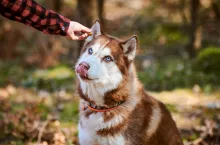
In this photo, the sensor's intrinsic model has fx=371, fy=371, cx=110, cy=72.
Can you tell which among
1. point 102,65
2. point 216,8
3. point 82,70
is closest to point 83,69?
point 82,70

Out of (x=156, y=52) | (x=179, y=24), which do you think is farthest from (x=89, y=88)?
(x=179, y=24)

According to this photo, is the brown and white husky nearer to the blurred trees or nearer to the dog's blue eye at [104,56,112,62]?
the dog's blue eye at [104,56,112,62]

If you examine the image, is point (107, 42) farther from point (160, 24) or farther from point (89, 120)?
point (160, 24)

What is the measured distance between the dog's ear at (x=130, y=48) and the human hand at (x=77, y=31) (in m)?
0.41

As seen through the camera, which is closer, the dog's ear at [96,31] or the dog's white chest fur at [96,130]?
the dog's white chest fur at [96,130]

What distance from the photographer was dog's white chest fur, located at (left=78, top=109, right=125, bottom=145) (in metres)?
3.77

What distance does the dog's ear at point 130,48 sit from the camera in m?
4.00

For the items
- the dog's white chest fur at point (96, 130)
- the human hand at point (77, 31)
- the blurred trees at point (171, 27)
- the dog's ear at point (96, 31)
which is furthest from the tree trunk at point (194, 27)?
the dog's white chest fur at point (96, 130)

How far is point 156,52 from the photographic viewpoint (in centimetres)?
1329

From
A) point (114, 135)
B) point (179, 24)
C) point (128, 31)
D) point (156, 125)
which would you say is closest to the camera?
point (114, 135)

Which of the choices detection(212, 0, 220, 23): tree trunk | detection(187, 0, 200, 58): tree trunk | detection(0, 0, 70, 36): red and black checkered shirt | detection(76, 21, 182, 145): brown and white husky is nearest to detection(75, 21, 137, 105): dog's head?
detection(76, 21, 182, 145): brown and white husky

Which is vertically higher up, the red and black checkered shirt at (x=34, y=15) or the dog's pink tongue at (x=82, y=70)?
the red and black checkered shirt at (x=34, y=15)

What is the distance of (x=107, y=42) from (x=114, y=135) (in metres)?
0.98

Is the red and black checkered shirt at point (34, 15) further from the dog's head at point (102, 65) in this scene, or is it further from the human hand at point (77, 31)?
the dog's head at point (102, 65)
